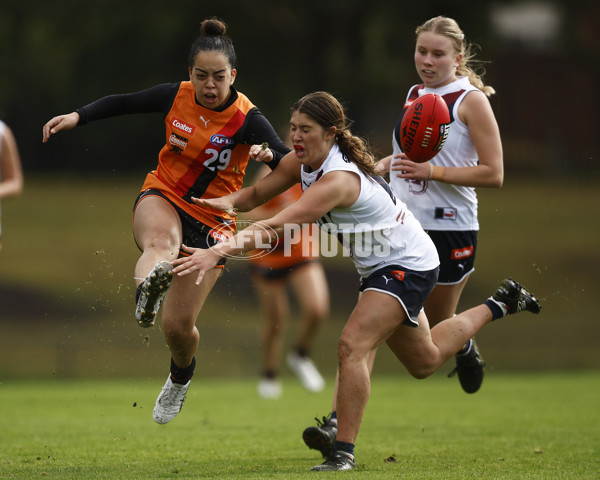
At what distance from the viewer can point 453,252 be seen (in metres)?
6.18

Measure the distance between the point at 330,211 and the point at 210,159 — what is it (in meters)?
1.00

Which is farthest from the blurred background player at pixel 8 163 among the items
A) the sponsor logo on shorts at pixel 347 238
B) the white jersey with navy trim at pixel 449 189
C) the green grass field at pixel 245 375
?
the white jersey with navy trim at pixel 449 189

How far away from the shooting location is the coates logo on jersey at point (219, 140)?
587 cm

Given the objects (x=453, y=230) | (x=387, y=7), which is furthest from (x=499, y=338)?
(x=453, y=230)

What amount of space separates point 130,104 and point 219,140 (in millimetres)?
583

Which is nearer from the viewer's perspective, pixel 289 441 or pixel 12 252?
pixel 289 441

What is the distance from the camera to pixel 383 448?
253 inches

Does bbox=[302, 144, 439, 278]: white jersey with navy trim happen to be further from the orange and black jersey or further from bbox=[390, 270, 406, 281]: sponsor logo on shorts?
the orange and black jersey

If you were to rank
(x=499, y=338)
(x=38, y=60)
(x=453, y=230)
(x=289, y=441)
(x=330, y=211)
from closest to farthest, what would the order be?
(x=330, y=211), (x=453, y=230), (x=289, y=441), (x=499, y=338), (x=38, y=60)

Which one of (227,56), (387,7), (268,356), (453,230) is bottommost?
(268,356)

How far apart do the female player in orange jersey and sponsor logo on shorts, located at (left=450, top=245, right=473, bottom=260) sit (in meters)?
1.33

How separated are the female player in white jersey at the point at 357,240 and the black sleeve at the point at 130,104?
802mm

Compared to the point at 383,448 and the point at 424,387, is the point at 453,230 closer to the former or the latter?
the point at 383,448

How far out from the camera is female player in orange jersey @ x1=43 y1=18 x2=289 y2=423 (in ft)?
18.7
